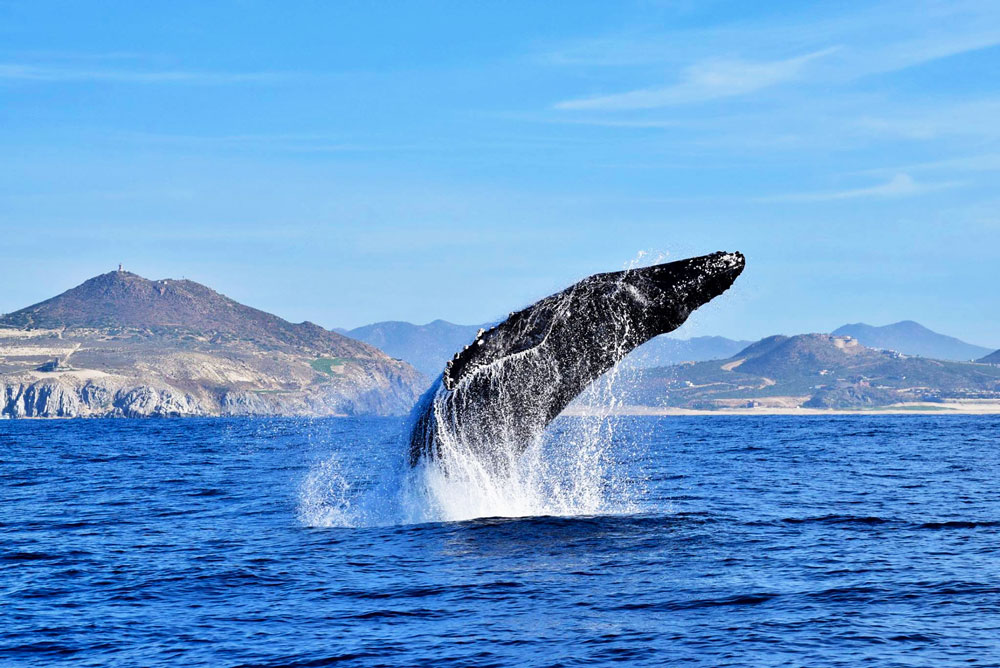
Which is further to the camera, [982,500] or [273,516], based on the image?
[982,500]

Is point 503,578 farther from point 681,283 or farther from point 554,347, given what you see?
point 681,283

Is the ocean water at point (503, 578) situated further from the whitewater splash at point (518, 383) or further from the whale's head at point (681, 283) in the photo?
the whale's head at point (681, 283)

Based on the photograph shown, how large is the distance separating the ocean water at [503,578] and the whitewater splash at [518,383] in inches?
4.4

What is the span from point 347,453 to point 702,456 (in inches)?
578

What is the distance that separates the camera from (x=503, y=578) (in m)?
10.8

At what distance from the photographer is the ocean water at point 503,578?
8.34 meters

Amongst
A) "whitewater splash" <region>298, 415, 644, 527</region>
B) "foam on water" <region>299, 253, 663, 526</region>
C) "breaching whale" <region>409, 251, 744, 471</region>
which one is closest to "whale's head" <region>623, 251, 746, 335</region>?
"breaching whale" <region>409, 251, 744, 471</region>

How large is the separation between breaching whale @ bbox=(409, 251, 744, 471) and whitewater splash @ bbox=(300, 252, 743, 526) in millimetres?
12

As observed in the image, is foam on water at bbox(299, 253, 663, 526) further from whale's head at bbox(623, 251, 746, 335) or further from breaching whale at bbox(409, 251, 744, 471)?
whale's head at bbox(623, 251, 746, 335)

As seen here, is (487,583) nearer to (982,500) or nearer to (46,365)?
(982,500)

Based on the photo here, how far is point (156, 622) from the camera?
368 inches

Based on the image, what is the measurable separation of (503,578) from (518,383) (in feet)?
9.59

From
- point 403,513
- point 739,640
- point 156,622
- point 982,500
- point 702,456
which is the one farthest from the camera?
Answer: point 702,456

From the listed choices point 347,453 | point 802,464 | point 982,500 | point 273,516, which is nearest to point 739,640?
point 273,516
